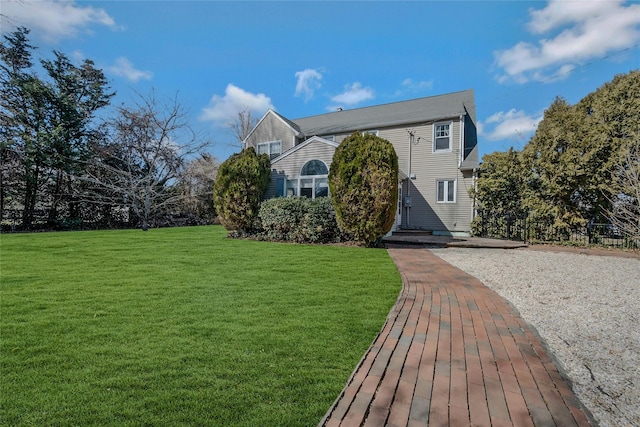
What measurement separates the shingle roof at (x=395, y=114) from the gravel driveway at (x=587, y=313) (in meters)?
9.73

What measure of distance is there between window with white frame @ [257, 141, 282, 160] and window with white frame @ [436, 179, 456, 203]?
1020cm

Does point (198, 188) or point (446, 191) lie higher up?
point (198, 188)

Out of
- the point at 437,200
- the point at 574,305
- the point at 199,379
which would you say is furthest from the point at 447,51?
the point at 199,379

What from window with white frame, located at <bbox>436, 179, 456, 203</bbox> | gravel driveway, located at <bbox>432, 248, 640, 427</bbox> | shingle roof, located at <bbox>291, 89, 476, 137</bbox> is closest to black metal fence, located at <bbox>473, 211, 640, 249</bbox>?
window with white frame, located at <bbox>436, 179, 456, 203</bbox>

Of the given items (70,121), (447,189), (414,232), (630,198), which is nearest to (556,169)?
(630,198)

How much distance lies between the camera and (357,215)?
9617 mm

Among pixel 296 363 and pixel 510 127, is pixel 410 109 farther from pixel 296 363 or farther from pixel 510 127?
pixel 296 363

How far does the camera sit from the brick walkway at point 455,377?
1867 millimetres

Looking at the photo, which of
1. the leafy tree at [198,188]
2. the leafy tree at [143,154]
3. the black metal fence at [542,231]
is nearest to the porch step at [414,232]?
the black metal fence at [542,231]

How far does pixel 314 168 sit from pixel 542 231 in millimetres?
10182

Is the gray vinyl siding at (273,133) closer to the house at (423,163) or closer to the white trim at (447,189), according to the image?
the house at (423,163)

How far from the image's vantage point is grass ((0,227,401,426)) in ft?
6.15

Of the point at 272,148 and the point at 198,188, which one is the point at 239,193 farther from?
the point at 198,188

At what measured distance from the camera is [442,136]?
15.3m
